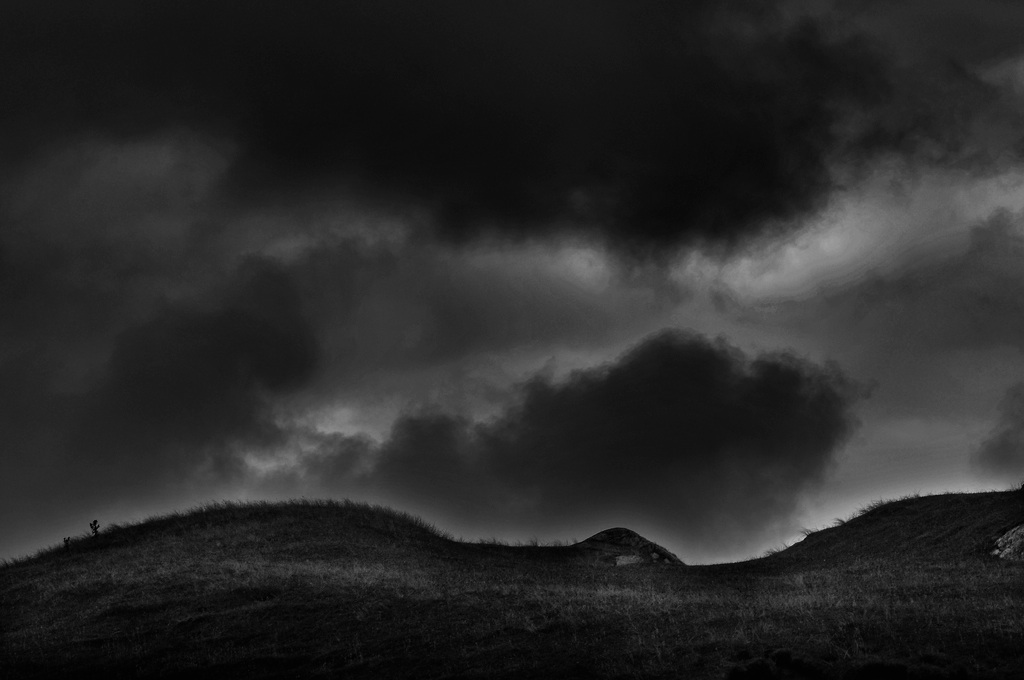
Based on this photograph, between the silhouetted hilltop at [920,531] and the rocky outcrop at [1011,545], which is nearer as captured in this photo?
the rocky outcrop at [1011,545]

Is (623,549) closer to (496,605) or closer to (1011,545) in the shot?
(1011,545)

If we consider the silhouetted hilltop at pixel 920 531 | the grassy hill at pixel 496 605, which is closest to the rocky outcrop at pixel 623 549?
the grassy hill at pixel 496 605

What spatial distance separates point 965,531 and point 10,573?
47513 millimetres

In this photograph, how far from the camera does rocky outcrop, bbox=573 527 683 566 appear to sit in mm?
48531

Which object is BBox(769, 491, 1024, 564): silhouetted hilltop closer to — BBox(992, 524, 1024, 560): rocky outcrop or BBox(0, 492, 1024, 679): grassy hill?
BBox(0, 492, 1024, 679): grassy hill

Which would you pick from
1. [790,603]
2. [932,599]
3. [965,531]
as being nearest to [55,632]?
[790,603]

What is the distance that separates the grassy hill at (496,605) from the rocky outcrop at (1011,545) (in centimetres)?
61

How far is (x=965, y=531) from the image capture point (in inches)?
1598

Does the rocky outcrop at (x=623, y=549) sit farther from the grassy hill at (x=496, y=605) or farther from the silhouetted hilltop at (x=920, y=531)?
the silhouetted hilltop at (x=920, y=531)

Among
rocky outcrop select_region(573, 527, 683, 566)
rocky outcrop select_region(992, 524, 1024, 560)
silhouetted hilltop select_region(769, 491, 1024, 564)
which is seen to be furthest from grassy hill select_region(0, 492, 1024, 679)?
rocky outcrop select_region(573, 527, 683, 566)

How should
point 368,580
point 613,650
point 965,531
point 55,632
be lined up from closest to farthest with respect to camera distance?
point 613,650
point 55,632
point 368,580
point 965,531

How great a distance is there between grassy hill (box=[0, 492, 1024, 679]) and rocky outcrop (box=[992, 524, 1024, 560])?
61cm

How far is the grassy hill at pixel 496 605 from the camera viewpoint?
2142 cm

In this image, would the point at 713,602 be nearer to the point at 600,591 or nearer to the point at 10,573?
the point at 600,591
